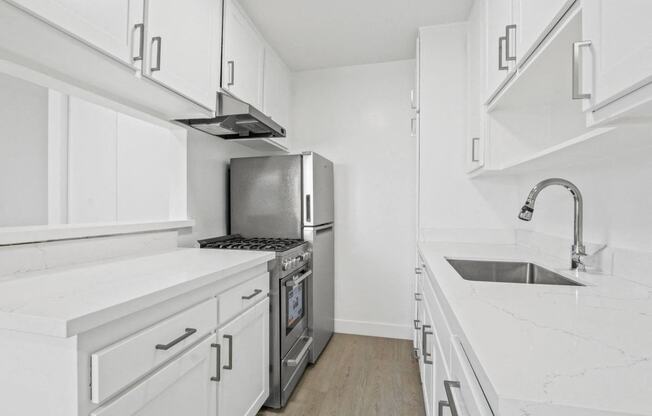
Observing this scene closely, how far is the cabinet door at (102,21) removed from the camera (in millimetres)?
947

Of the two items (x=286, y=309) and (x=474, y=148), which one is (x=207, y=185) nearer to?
(x=286, y=309)

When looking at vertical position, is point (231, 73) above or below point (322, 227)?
above

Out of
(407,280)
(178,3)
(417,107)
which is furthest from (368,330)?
(178,3)

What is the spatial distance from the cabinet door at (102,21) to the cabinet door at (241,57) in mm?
656

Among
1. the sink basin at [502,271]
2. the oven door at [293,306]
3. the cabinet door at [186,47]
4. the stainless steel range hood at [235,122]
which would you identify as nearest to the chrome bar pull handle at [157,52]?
the cabinet door at [186,47]

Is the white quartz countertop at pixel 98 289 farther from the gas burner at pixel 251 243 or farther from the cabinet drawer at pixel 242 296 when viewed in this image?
the gas burner at pixel 251 243

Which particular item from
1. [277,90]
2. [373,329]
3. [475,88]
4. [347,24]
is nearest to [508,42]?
[475,88]

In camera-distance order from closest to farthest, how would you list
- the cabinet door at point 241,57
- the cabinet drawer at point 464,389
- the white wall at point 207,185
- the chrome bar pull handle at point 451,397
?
1. the cabinet drawer at point 464,389
2. the chrome bar pull handle at point 451,397
3. the cabinet door at point 241,57
4. the white wall at point 207,185

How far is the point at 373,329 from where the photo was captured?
294 cm

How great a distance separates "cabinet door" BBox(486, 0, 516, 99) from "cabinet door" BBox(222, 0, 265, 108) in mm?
1437

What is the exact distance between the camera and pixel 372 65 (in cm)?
299

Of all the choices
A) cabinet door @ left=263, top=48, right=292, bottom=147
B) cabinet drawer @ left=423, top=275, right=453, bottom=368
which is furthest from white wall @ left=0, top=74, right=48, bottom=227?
cabinet drawer @ left=423, top=275, right=453, bottom=368

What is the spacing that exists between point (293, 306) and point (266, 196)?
0.84 meters

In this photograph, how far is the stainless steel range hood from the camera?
1820 millimetres
